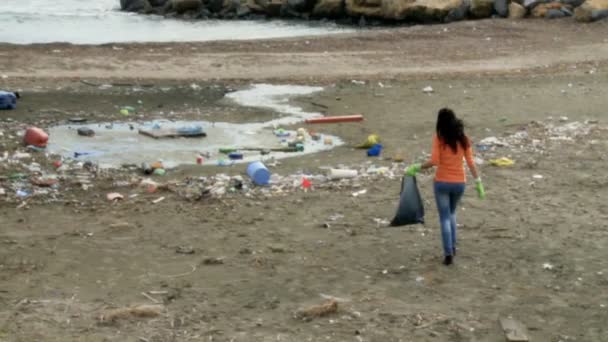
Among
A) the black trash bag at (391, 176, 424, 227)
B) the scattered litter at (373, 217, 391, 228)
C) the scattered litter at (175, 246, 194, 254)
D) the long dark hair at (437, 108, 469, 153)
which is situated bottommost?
the scattered litter at (373, 217, 391, 228)

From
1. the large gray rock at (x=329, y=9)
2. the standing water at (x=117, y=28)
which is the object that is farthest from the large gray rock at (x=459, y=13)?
the large gray rock at (x=329, y=9)

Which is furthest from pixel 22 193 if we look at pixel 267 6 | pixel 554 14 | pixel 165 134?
pixel 267 6

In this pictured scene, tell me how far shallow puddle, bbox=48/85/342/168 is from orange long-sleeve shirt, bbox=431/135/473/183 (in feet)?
13.0

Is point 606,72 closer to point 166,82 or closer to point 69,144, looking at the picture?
point 166,82

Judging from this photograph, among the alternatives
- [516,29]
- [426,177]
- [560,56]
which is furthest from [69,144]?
[516,29]

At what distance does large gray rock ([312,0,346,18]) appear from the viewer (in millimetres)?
34656

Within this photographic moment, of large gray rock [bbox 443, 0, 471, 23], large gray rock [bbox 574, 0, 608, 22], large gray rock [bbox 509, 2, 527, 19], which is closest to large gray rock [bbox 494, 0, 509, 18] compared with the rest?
large gray rock [bbox 509, 2, 527, 19]

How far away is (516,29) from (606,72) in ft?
24.0

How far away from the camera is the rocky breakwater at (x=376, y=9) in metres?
28.0

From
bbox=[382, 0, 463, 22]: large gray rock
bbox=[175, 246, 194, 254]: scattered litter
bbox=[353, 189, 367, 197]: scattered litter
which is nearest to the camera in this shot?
bbox=[175, 246, 194, 254]: scattered litter

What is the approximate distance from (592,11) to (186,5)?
16.6 m

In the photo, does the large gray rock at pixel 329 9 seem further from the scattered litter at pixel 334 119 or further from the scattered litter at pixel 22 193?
the scattered litter at pixel 22 193

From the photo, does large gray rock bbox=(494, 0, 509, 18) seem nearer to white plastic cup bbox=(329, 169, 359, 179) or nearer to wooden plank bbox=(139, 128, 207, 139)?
wooden plank bbox=(139, 128, 207, 139)

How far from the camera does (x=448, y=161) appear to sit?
7.26 meters
